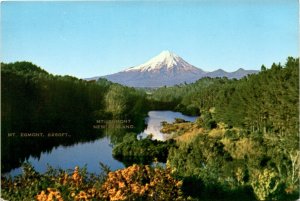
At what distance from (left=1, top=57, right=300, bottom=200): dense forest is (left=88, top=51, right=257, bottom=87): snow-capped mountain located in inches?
4.4

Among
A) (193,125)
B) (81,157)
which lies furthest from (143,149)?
(81,157)

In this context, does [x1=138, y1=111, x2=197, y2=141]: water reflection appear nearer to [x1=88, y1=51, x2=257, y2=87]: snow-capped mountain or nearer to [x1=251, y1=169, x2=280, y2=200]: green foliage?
[x1=88, y1=51, x2=257, y2=87]: snow-capped mountain

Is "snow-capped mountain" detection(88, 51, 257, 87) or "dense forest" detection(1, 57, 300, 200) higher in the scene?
"snow-capped mountain" detection(88, 51, 257, 87)

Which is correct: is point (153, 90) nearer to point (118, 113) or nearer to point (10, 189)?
point (118, 113)

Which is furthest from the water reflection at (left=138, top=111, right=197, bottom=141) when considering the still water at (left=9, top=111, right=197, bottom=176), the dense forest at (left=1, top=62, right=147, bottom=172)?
the dense forest at (left=1, top=62, right=147, bottom=172)

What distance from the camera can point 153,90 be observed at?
467 inches

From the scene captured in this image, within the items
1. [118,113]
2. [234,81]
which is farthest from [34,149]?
[234,81]

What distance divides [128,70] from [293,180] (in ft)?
10.5

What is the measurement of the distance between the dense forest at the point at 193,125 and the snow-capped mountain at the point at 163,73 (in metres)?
0.11

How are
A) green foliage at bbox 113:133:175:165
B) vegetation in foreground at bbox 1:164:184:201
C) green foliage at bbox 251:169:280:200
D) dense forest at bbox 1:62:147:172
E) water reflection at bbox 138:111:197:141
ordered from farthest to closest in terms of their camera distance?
water reflection at bbox 138:111:197:141 → green foliage at bbox 113:133:175:165 → dense forest at bbox 1:62:147:172 → green foliage at bbox 251:169:280:200 → vegetation in foreground at bbox 1:164:184:201

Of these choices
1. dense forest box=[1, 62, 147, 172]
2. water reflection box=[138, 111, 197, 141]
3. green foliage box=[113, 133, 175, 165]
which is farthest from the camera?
water reflection box=[138, 111, 197, 141]

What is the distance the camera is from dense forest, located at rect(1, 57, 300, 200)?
437 inches

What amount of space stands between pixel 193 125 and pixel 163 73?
103 centimetres

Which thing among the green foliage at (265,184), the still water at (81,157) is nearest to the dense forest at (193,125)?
the green foliage at (265,184)
